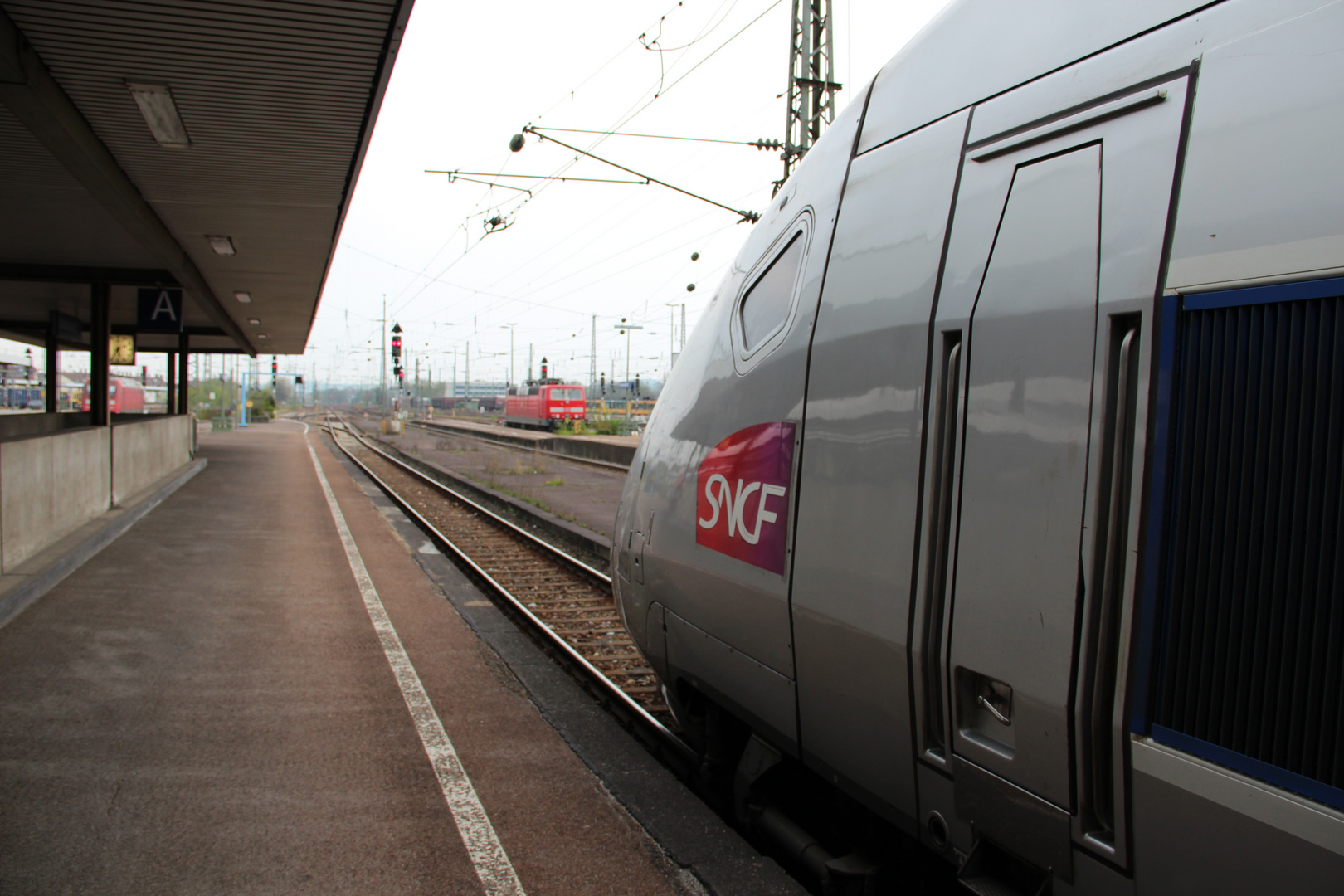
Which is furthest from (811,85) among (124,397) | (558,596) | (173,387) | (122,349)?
(124,397)

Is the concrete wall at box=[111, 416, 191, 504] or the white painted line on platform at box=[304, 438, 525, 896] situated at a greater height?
the concrete wall at box=[111, 416, 191, 504]

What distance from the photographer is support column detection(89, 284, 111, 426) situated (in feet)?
47.6

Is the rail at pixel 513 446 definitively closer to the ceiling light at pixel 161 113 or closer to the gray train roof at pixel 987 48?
the ceiling light at pixel 161 113

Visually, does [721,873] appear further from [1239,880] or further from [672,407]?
[1239,880]

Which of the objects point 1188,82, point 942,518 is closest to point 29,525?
point 942,518

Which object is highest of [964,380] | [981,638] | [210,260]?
[210,260]

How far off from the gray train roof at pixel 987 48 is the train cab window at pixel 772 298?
1.57 feet

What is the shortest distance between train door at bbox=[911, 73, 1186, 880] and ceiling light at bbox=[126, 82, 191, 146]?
22.3ft

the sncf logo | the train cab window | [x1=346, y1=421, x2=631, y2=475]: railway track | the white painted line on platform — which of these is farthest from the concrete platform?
[x1=346, y1=421, x2=631, y2=475]: railway track

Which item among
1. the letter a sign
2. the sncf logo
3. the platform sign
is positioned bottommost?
the sncf logo

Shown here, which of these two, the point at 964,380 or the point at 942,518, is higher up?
the point at 964,380

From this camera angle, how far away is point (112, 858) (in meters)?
3.70

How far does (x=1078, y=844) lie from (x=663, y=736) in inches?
133

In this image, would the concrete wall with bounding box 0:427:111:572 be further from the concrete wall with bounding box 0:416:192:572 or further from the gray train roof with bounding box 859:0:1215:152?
the gray train roof with bounding box 859:0:1215:152
